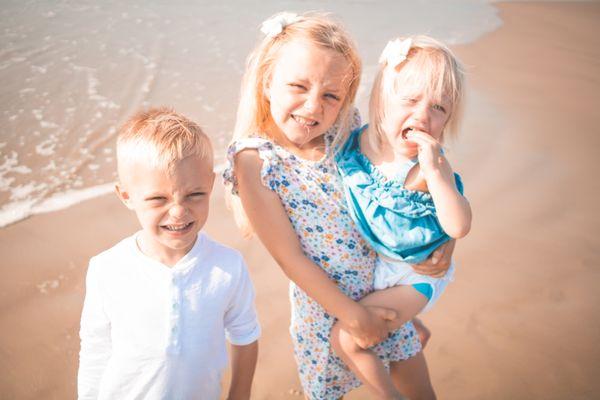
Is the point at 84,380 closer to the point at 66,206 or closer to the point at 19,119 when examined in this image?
the point at 66,206

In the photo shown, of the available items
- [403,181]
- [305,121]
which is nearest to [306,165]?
[305,121]

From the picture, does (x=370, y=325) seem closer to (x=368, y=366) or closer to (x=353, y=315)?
(x=353, y=315)

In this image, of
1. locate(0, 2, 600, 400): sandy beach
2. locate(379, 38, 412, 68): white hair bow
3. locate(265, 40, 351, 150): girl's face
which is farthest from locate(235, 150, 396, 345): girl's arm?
locate(0, 2, 600, 400): sandy beach

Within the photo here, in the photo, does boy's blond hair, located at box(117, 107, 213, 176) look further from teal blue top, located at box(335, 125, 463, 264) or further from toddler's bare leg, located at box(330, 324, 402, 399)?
toddler's bare leg, located at box(330, 324, 402, 399)

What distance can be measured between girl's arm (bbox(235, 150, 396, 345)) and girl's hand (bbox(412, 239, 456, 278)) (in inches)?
8.5

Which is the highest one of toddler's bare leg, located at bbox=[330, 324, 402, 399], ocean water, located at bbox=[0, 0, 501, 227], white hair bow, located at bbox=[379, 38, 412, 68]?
white hair bow, located at bbox=[379, 38, 412, 68]

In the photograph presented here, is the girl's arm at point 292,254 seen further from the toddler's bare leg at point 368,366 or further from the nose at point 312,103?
the nose at point 312,103

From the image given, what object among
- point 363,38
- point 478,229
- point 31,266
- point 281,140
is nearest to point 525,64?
point 363,38

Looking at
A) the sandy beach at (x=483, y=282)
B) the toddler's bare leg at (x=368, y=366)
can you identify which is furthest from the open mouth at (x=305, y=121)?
the sandy beach at (x=483, y=282)

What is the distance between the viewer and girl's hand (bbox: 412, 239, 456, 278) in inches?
80.1

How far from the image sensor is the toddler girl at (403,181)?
1953mm

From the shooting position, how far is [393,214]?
6.48ft

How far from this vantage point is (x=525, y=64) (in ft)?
22.1

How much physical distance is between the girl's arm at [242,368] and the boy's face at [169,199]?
423 millimetres
